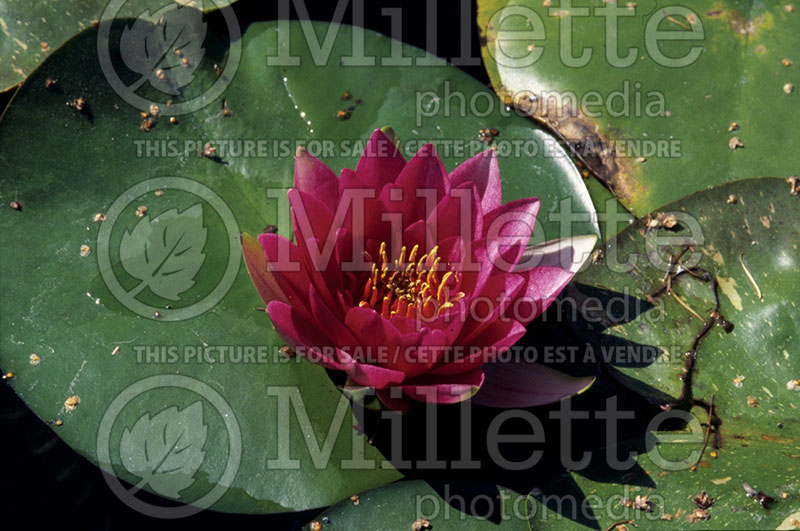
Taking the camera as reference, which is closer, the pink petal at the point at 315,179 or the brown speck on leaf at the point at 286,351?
the pink petal at the point at 315,179

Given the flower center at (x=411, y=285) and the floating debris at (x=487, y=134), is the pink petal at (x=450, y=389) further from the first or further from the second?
the floating debris at (x=487, y=134)

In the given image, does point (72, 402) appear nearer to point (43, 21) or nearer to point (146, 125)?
point (146, 125)

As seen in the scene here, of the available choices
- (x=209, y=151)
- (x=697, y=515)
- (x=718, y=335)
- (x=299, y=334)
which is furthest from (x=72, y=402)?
(x=718, y=335)

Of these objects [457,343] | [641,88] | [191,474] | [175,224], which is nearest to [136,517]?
[191,474]

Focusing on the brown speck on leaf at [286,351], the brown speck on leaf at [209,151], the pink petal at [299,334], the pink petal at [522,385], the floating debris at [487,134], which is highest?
the floating debris at [487,134]

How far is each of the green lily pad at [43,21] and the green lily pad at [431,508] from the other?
222 cm

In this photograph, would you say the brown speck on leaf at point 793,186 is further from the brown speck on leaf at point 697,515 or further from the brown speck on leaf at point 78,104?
the brown speck on leaf at point 78,104

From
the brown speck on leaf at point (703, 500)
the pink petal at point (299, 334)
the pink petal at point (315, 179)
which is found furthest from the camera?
the brown speck on leaf at point (703, 500)

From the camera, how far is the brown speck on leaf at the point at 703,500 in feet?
7.59

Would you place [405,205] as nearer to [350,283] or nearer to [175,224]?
[350,283]

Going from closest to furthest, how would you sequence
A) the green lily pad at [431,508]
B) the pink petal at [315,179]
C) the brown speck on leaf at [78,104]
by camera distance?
the pink petal at [315,179]
the green lily pad at [431,508]
the brown speck on leaf at [78,104]

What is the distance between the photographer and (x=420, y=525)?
2.40 m

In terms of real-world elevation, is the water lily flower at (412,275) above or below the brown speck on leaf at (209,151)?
below

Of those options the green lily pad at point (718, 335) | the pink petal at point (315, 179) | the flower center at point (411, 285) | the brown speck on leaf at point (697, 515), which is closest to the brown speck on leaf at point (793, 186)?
the green lily pad at point (718, 335)
